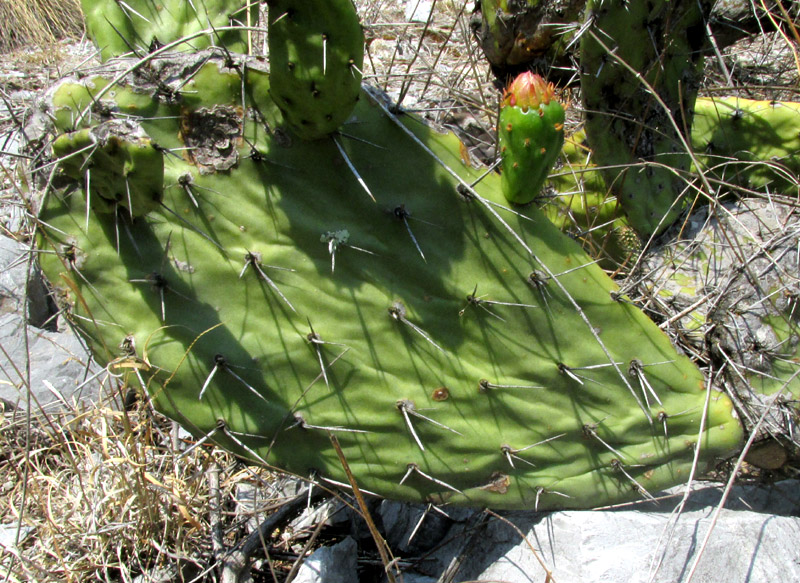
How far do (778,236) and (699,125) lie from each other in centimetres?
62

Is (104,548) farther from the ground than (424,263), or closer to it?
closer to it

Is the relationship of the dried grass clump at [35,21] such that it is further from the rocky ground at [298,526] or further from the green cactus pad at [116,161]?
the green cactus pad at [116,161]

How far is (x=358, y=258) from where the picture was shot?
1.16m

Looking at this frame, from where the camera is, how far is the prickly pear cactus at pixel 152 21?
1354 mm

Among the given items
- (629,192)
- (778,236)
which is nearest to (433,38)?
(629,192)

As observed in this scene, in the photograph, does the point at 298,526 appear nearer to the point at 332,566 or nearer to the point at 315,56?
the point at 332,566

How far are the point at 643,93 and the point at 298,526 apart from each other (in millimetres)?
1453

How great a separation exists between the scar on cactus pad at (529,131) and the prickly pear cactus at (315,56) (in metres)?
0.27

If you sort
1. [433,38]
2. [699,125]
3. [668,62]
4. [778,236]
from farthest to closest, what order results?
[433,38]
[699,125]
[668,62]
[778,236]

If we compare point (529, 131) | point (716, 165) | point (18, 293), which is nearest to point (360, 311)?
point (529, 131)

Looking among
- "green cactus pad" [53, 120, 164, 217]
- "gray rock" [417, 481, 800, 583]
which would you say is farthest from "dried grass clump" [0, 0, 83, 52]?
"gray rock" [417, 481, 800, 583]

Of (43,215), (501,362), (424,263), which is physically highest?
(43,215)

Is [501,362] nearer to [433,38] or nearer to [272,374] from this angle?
[272,374]

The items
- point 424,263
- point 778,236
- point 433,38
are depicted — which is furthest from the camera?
point 433,38
